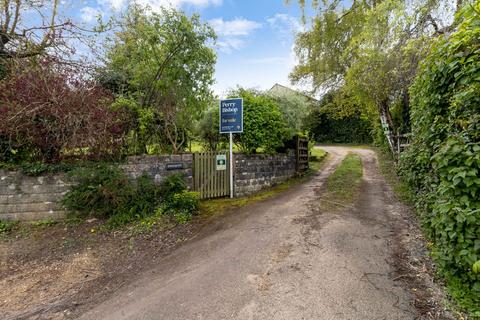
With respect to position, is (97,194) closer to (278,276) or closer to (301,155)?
(278,276)

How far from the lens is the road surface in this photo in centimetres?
255

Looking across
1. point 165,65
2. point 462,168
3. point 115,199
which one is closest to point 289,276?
point 462,168

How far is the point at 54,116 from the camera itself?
5.12 m

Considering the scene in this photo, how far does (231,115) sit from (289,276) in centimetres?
450

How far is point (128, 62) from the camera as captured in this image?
Answer: 660 cm

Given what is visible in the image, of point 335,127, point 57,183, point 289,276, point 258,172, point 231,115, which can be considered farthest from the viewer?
point 335,127

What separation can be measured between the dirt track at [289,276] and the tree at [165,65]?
3.27 metres

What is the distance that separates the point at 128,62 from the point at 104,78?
902 mm

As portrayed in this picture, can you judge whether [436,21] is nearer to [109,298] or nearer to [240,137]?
[240,137]

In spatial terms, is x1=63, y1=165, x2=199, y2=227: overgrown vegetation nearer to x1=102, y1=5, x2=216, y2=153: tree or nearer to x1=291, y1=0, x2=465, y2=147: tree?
x1=102, y1=5, x2=216, y2=153: tree

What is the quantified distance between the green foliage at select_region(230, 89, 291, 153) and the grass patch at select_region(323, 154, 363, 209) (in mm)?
2294

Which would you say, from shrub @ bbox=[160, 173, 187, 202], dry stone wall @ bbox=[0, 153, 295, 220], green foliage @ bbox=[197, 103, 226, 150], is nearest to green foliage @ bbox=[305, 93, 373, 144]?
green foliage @ bbox=[197, 103, 226, 150]

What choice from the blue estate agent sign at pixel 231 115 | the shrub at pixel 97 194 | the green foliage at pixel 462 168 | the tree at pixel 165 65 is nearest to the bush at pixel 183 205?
the shrub at pixel 97 194

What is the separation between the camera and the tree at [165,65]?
20.1 feet
